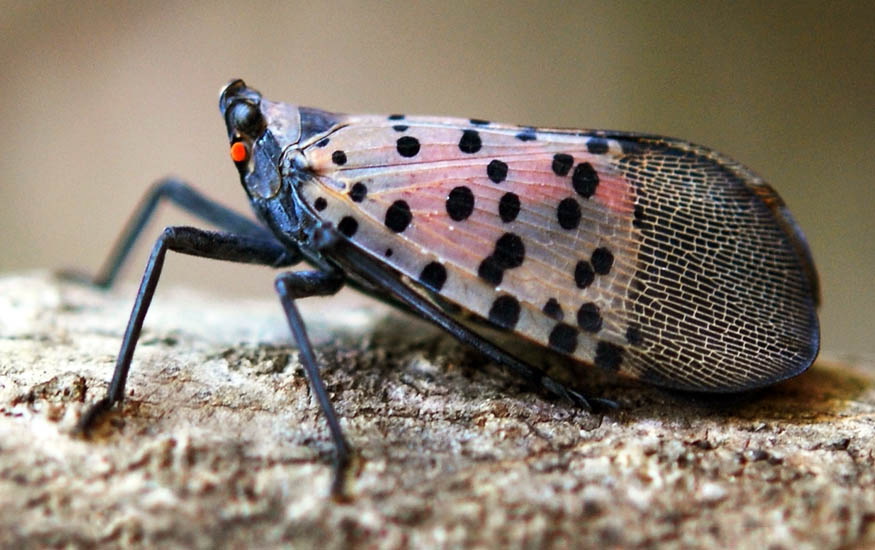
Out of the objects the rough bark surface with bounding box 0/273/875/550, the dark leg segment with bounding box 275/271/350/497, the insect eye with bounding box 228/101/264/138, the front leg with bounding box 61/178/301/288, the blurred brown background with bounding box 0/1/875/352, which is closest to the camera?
the rough bark surface with bounding box 0/273/875/550

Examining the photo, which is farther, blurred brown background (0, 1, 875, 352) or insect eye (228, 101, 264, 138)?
blurred brown background (0, 1, 875, 352)

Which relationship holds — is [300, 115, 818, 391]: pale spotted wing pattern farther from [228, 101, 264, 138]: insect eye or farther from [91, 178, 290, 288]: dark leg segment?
[91, 178, 290, 288]: dark leg segment

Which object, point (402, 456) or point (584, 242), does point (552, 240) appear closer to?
point (584, 242)

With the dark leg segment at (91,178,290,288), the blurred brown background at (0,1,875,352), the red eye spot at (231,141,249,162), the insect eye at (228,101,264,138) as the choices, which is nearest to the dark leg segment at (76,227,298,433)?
the dark leg segment at (91,178,290,288)

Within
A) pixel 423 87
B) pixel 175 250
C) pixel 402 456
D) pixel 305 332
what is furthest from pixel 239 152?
pixel 423 87

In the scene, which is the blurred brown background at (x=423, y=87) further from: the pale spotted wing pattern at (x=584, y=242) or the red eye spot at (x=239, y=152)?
the pale spotted wing pattern at (x=584, y=242)

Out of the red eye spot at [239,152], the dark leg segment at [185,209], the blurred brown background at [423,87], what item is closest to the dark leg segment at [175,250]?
the dark leg segment at [185,209]
